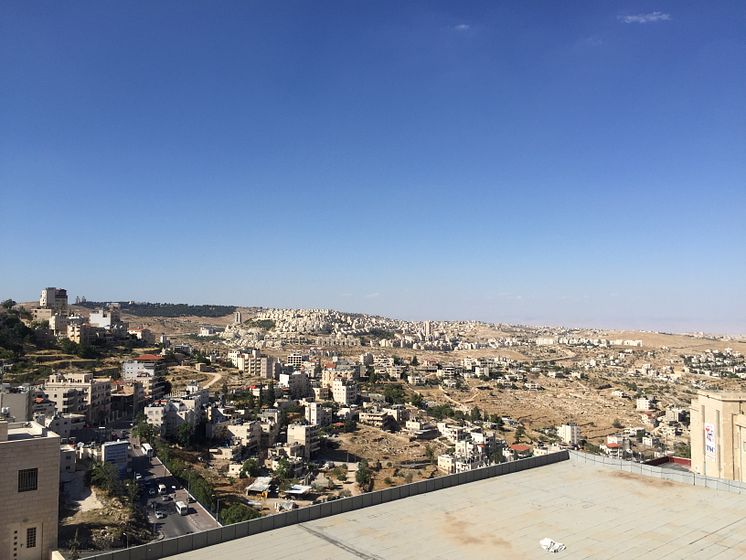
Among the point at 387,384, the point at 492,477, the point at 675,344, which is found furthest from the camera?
the point at 675,344

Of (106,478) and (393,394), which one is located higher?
(106,478)

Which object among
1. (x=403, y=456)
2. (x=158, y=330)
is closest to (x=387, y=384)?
(x=403, y=456)

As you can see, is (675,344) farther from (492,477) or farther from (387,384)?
(492,477)

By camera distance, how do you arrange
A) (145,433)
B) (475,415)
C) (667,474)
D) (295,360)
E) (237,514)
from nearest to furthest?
(667,474) → (237,514) → (145,433) → (475,415) → (295,360)

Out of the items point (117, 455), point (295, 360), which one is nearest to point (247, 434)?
point (117, 455)

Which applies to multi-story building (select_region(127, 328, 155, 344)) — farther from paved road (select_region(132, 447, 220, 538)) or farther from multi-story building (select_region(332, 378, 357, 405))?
paved road (select_region(132, 447, 220, 538))

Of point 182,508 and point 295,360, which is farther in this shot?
point 295,360

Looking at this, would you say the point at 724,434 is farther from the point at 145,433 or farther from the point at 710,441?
the point at 145,433
